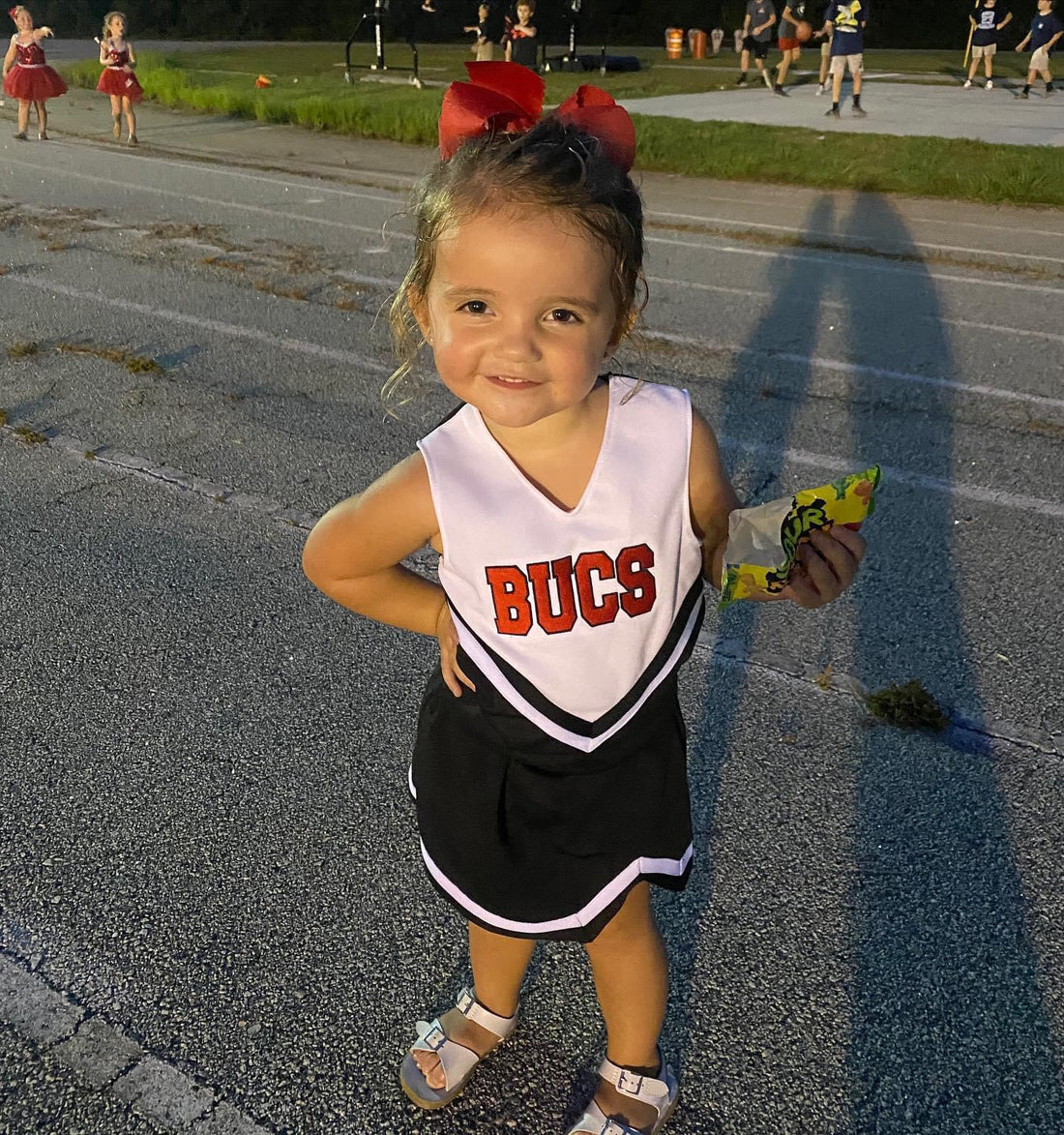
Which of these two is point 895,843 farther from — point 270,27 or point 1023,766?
point 270,27

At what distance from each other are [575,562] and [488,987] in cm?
94

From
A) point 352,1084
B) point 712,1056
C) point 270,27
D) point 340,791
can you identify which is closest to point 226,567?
point 340,791

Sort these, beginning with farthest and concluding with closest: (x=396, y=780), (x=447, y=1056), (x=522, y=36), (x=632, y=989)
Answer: (x=522, y=36), (x=396, y=780), (x=447, y=1056), (x=632, y=989)

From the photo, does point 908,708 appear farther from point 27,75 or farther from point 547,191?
point 27,75

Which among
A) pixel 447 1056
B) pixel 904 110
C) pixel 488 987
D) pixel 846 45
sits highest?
pixel 846 45

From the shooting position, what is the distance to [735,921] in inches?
95.8

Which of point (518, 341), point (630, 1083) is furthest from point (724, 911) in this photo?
point (518, 341)

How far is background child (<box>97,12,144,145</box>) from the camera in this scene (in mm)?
13680

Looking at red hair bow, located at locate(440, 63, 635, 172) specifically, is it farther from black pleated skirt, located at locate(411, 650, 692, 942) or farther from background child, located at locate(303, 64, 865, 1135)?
black pleated skirt, located at locate(411, 650, 692, 942)

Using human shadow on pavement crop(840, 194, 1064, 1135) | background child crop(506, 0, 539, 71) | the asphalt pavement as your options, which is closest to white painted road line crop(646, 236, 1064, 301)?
the asphalt pavement

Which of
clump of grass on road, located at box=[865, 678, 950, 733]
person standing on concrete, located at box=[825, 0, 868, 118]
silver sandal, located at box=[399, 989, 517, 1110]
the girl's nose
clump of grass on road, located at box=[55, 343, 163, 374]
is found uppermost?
person standing on concrete, located at box=[825, 0, 868, 118]

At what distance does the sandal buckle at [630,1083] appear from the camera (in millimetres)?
1970

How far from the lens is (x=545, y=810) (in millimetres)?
1725

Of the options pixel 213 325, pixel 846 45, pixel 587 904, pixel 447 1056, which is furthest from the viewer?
pixel 846 45
